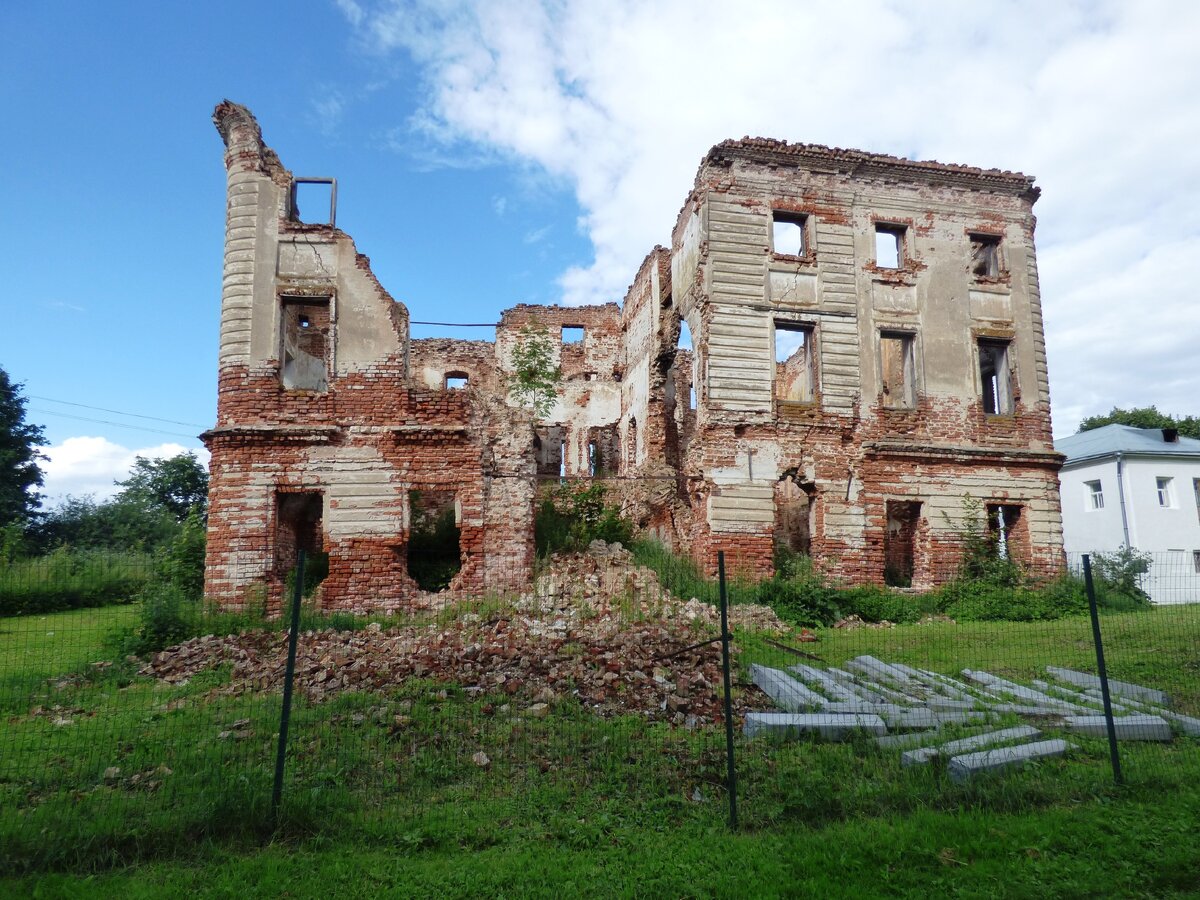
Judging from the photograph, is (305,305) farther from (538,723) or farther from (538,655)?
(538,723)

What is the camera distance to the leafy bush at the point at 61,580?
6.81 m

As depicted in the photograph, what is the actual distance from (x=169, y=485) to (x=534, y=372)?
24566 mm

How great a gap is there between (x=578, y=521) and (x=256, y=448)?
21.7 ft

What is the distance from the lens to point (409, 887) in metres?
4.55

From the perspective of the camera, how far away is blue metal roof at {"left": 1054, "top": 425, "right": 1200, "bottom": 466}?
26531 millimetres

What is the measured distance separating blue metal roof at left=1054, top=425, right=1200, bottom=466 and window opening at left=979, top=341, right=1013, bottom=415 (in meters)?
9.33

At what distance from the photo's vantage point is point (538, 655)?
30.1ft

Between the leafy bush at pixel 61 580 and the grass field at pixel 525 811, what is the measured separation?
0.95 feet

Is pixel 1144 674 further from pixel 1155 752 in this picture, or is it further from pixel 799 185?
pixel 799 185

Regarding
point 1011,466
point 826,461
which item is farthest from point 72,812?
point 1011,466

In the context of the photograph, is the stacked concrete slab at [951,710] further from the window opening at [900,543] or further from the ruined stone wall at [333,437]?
the window opening at [900,543]

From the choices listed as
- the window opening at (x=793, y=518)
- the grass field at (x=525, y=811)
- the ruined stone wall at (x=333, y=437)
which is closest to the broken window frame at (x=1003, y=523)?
the window opening at (x=793, y=518)

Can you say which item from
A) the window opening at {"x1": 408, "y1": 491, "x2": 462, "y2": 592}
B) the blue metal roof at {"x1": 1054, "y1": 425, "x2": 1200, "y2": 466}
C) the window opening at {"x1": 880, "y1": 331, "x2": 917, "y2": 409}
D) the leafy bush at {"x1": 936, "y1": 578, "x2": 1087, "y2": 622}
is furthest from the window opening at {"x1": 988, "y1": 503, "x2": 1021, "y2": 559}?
the window opening at {"x1": 408, "y1": 491, "x2": 462, "y2": 592}

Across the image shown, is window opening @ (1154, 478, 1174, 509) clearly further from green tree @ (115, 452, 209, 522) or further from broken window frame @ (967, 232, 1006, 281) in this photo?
green tree @ (115, 452, 209, 522)
